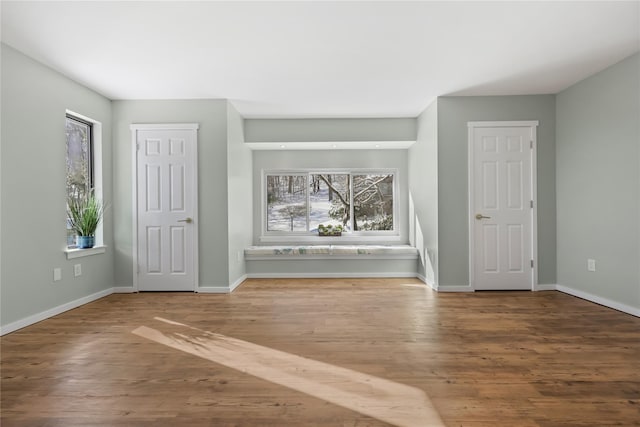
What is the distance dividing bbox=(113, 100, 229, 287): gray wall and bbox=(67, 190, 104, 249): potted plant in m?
0.48

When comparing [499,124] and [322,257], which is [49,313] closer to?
[322,257]

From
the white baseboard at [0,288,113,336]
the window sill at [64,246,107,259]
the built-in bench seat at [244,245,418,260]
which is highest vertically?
the window sill at [64,246,107,259]

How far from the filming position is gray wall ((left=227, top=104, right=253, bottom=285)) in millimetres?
4797

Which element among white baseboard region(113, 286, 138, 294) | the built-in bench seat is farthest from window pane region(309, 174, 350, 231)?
white baseboard region(113, 286, 138, 294)

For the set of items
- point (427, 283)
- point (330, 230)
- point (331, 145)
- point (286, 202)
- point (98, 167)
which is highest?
point (331, 145)

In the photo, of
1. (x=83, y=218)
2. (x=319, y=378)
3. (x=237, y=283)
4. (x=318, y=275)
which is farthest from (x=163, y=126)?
(x=319, y=378)

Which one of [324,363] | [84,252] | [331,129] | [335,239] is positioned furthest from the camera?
[335,239]

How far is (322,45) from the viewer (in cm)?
318

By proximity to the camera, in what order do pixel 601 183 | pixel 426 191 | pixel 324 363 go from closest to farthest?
pixel 324 363 → pixel 601 183 → pixel 426 191

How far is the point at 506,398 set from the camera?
6.34 ft

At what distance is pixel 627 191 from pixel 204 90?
465 cm

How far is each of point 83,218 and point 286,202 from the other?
10.3ft

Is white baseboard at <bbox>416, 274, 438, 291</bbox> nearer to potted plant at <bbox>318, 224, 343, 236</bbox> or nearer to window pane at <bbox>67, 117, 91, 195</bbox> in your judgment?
potted plant at <bbox>318, 224, 343, 236</bbox>

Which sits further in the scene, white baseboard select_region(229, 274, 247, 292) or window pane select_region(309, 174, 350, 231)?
window pane select_region(309, 174, 350, 231)
